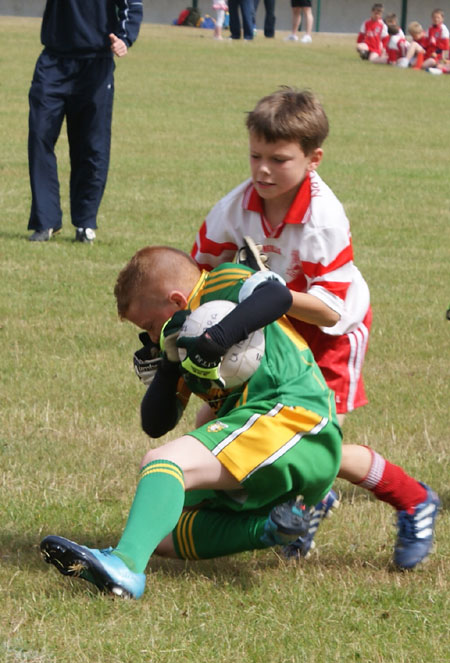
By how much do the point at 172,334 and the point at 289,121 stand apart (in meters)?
0.91

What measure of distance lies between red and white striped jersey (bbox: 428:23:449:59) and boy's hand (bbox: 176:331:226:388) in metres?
27.1

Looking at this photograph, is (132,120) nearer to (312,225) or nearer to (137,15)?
(137,15)

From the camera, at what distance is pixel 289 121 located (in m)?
3.91

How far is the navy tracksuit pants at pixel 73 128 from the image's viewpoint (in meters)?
9.11

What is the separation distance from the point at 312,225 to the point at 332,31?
4240cm

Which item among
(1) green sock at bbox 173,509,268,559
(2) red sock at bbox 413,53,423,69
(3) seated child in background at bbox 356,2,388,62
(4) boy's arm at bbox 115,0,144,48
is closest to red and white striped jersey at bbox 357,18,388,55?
(3) seated child in background at bbox 356,2,388,62

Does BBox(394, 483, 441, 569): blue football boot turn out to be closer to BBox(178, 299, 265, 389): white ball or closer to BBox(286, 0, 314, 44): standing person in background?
BBox(178, 299, 265, 389): white ball

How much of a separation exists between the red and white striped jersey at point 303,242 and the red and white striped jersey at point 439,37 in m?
26.2

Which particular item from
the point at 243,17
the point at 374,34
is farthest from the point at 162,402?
the point at 243,17


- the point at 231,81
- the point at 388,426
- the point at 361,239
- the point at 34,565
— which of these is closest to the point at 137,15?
the point at 361,239

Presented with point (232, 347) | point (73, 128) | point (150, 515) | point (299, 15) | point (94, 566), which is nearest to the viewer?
point (94, 566)

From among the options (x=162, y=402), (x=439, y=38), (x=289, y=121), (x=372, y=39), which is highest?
(x=289, y=121)

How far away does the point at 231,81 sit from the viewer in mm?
23422

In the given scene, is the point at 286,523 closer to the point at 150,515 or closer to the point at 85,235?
the point at 150,515
